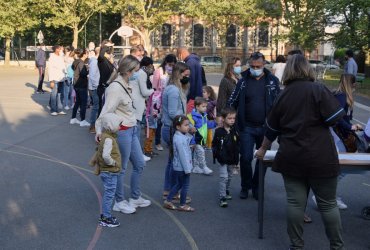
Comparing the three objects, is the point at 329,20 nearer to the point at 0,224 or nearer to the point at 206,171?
the point at 206,171

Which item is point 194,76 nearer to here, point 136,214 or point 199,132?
point 199,132

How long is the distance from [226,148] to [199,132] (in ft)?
6.21

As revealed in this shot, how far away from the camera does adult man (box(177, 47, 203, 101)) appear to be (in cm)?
942

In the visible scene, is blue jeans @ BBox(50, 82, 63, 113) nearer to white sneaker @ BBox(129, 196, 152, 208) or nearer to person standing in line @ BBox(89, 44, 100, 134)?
person standing in line @ BBox(89, 44, 100, 134)

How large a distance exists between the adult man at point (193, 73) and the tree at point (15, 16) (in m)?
38.3

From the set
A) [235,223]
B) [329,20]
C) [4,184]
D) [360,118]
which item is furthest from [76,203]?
[329,20]

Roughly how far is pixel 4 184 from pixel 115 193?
7.38 ft

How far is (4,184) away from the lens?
770 cm

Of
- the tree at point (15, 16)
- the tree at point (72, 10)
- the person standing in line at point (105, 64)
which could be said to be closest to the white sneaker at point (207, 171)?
the person standing in line at point (105, 64)

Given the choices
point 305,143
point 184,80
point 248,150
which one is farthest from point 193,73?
point 305,143

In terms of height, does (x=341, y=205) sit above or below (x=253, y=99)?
below

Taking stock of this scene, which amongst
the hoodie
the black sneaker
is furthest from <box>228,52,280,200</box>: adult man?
the hoodie

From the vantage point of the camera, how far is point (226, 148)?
22.0ft

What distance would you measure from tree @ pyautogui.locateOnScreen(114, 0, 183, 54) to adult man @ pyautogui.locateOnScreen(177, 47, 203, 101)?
40.9 metres
